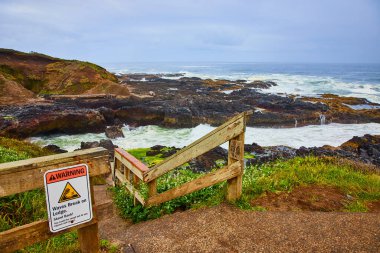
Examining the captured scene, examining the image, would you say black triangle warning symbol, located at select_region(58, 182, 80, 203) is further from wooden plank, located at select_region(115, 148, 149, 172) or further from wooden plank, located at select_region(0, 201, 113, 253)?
wooden plank, located at select_region(115, 148, 149, 172)

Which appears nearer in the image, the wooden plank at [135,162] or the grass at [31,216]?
the grass at [31,216]

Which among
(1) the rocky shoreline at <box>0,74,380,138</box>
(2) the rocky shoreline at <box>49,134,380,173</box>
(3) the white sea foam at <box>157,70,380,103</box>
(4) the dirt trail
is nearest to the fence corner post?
(4) the dirt trail

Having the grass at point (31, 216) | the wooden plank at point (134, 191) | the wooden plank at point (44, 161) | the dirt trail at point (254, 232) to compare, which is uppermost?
the wooden plank at point (44, 161)

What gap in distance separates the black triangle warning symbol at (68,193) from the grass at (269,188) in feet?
9.85

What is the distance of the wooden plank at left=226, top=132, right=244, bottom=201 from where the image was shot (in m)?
4.55

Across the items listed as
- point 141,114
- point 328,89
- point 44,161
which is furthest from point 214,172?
point 328,89

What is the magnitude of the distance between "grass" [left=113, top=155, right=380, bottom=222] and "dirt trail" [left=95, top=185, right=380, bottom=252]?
1.20 feet

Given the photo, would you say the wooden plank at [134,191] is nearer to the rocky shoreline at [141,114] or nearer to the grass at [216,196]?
the grass at [216,196]

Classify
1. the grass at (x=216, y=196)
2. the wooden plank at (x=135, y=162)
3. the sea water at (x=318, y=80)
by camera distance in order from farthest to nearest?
the sea water at (x=318, y=80) < the wooden plank at (x=135, y=162) < the grass at (x=216, y=196)

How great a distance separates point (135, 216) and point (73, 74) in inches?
1081

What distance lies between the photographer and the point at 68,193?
2.48m

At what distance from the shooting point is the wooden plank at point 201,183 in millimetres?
4750

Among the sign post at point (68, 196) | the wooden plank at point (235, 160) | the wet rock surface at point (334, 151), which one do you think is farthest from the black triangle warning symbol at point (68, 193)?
the wet rock surface at point (334, 151)

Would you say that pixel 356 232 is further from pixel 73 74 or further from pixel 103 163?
pixel 73 74
